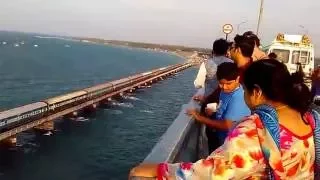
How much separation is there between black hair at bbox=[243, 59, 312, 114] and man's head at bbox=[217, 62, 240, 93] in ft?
4.55

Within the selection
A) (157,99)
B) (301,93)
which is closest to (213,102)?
(301,93)

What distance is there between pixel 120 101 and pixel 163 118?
1098 cm

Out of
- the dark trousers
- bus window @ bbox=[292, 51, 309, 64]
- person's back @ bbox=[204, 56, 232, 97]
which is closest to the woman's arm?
the dark trousers

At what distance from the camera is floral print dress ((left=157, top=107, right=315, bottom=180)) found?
1848mm

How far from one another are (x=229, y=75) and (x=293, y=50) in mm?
17016

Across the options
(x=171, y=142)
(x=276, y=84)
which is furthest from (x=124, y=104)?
(x=276, y=84)

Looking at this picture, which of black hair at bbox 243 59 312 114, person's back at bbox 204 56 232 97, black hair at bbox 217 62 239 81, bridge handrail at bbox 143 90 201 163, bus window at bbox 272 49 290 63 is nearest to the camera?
black hair at bbox 243 59 312 114

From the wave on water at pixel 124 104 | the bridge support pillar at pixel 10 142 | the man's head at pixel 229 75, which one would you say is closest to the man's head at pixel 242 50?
the man's head at pixel 229 75

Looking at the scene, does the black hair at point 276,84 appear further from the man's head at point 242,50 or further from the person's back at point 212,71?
the person's back at point 212,71

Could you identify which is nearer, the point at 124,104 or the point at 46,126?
the point at 46,126

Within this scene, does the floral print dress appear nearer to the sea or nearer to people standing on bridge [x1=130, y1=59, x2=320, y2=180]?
people standing on bridge [x1=130, y1=59, x2=320, y2=180]

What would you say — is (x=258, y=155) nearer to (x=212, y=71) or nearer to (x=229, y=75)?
(x=229, y=75)

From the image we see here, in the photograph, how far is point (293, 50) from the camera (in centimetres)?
1950

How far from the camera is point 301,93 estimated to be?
210cm
